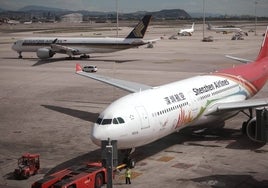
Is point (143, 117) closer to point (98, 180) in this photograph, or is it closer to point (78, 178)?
point (98, 180)

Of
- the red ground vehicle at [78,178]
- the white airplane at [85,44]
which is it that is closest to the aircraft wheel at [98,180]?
the red ground vehicle at [78,178]

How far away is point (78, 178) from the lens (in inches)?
747

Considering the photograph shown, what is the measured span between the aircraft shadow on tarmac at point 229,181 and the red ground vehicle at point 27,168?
7.79m

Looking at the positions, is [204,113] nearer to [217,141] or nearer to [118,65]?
[217,141]

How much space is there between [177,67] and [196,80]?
121 feet

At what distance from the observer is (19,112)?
126 ft

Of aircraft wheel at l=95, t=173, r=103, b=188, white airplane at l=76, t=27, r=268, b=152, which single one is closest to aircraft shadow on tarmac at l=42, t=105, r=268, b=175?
white airplane at l=76, t=27, r=268, b=152

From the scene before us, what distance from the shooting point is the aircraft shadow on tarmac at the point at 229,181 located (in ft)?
66.2

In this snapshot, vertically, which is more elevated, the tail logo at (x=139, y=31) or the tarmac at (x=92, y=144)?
the tail logo at (x=139, y=31)

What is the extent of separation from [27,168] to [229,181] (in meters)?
10.5

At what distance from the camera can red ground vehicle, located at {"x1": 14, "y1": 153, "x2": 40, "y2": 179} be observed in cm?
2194

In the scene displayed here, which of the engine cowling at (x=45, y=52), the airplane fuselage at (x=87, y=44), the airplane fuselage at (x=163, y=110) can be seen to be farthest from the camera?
the engine cowling at (x=45, y=52)

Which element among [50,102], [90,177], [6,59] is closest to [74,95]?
[50,102]

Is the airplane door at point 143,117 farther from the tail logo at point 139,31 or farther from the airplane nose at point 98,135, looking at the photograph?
the tail logo at point 139,31
